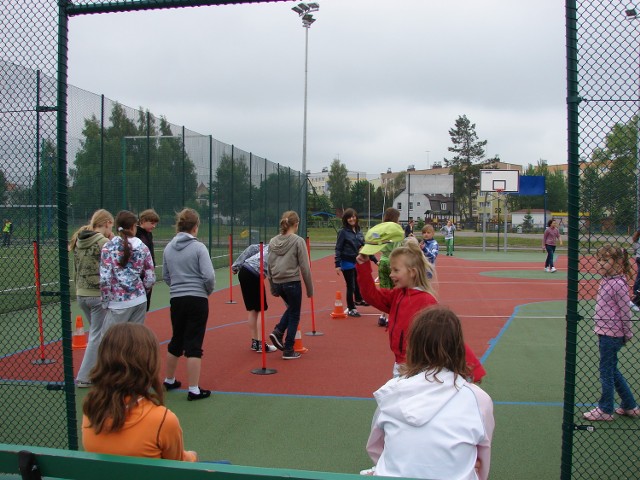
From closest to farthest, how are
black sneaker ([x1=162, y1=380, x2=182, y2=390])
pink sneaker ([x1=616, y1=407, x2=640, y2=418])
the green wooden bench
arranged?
the green wooden bench < pink sneaker ([x1=616, y1=407, x2=640, y2=418]) < black sneaker ([x1=162, y1=380, x2=182, y2=390])

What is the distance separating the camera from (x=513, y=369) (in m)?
7.50

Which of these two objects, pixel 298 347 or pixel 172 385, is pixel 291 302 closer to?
pixel 298 347

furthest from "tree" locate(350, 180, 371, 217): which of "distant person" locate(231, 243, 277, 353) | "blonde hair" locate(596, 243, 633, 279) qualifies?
"blonde hair" locate(596, 243, 633, 279)

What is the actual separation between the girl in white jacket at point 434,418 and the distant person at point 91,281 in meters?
4.82

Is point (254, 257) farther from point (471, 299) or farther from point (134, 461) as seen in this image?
point (471, 299)

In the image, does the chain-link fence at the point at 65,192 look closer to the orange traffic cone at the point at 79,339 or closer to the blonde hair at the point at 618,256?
the orange traffic cone at the point at 79,339

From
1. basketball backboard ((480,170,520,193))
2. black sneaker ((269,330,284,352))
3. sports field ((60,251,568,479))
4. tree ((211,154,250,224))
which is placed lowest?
sports field ((60,251,568,479))

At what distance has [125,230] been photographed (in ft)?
20.7

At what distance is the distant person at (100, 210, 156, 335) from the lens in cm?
614

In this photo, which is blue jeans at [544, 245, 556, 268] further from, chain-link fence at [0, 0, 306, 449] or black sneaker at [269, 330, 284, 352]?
black sneaker at [269, 330, 284, 352]

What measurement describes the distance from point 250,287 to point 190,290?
1897mm

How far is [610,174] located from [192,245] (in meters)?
4.00

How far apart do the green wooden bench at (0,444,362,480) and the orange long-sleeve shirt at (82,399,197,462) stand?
272mm

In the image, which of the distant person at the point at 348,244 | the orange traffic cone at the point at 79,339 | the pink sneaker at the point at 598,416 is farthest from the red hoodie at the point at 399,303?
the distant person at the point at 348,244
